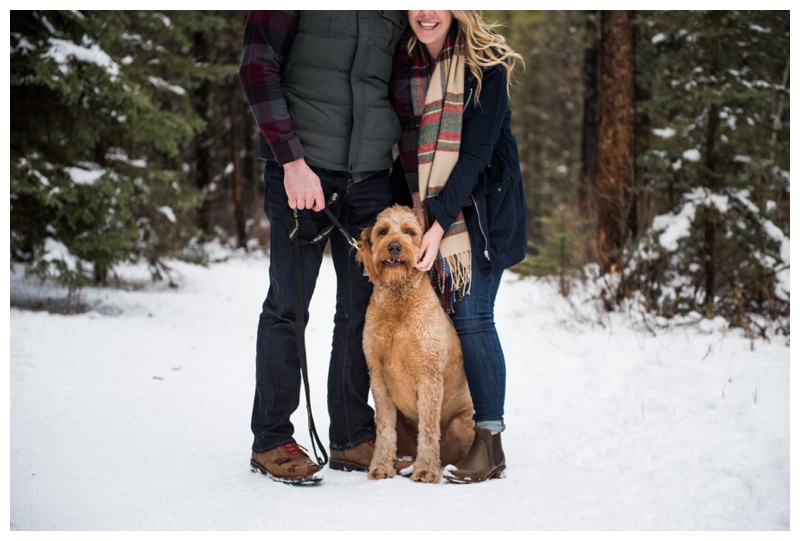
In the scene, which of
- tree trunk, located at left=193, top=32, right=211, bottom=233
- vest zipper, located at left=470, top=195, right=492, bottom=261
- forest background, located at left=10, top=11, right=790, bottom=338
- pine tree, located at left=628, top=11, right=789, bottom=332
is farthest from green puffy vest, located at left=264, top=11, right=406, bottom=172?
tree trunk, located at left=193, top=32, right=211, bottom=233

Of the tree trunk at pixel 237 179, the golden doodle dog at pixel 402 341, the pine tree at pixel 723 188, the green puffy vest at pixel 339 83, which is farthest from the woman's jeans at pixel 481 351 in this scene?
the tree trunk at pixel 237 179

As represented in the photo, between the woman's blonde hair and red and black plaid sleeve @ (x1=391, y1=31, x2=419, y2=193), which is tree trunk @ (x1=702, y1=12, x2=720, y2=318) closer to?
the woman's blonde hair

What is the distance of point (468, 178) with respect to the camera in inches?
124

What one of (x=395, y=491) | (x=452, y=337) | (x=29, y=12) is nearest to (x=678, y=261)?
(x=452, y=337)

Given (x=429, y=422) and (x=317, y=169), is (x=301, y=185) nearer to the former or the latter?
(x=317, y=169)

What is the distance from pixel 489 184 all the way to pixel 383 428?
1.27 m

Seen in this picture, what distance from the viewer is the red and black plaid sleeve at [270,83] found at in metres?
2.95

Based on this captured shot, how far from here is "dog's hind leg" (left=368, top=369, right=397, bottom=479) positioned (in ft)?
10.8

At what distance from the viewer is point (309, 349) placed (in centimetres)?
665

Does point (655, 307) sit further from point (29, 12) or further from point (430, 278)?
point (29, 12)

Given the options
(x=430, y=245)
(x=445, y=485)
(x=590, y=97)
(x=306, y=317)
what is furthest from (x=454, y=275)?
(x=590, y=97)

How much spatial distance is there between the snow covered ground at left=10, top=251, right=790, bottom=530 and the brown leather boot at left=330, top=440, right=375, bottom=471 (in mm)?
67

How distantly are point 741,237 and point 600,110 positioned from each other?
1990 millimetres

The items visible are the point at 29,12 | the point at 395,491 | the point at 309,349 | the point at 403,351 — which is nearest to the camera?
the point at 395,491
